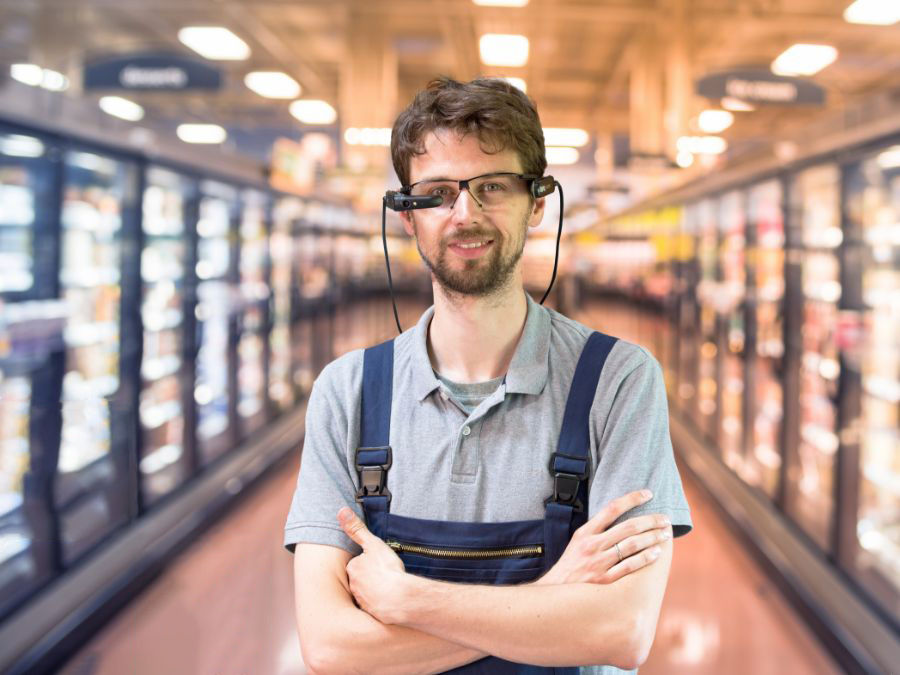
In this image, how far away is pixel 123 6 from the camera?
10.9 metres

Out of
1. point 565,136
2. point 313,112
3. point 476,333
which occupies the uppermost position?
point 313,112

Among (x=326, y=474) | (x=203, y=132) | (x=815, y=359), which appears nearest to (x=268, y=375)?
(x=815, y=359)

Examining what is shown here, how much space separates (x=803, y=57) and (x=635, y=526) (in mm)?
11899

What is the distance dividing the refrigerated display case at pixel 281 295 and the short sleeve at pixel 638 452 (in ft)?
18.6

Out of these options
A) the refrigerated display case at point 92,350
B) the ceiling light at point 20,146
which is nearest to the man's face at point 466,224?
the ceiling light at point 20,146

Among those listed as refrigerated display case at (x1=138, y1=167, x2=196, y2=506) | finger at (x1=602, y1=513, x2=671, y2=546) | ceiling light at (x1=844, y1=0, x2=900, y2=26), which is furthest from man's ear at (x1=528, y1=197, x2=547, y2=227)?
ceiling light at (x1=844, y1=0, x2=900, y2=26)

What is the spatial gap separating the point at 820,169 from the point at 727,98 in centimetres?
302

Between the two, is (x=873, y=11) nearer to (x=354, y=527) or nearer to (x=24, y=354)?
(x=24, y=354)

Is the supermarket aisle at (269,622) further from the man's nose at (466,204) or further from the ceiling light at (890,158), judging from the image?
the man's nose at (466,204)

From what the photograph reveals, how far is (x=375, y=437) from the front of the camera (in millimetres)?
1446

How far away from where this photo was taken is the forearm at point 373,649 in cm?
137

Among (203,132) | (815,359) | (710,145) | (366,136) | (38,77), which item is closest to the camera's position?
(815,359)

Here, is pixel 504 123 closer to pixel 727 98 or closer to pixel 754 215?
pixel 754 215

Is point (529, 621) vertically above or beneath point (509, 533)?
beneath
